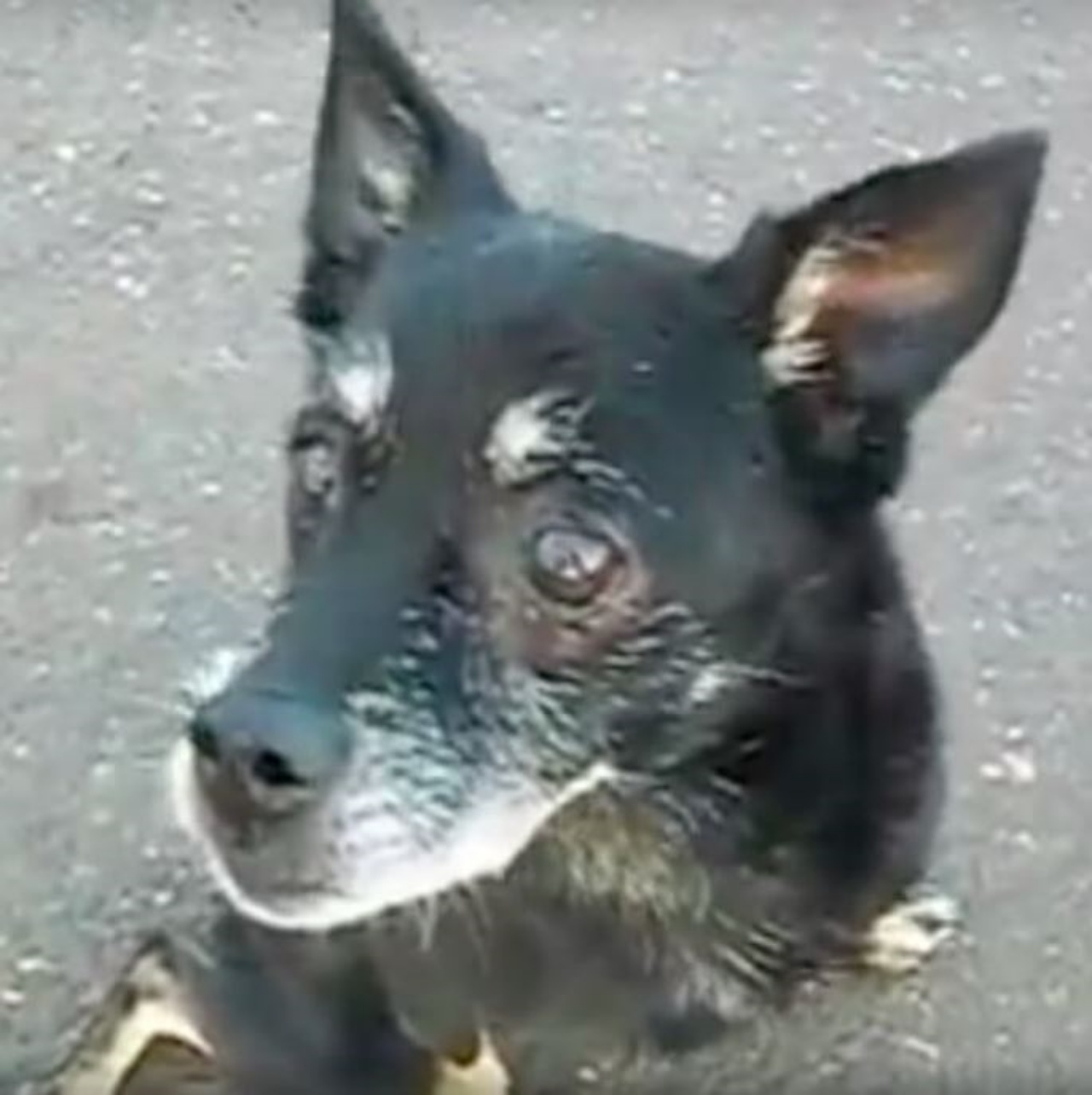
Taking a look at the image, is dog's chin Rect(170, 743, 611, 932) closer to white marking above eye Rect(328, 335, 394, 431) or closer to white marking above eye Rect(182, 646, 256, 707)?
white marking above eye Rect(182, 646, 256, 707)

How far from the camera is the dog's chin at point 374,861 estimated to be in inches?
108

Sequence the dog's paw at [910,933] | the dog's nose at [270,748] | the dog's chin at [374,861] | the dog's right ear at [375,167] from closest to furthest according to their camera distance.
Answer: the dog's nose at [270,748] < the dog's chin at [374,861] < the dog's right ear at [375,167] < the dog's paw at [910,933]

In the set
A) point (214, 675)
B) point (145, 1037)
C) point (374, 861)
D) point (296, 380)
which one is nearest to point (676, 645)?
point (374, 861)

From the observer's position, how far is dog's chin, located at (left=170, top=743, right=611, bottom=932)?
8.96ft

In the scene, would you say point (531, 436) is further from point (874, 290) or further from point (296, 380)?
point (296, 380)

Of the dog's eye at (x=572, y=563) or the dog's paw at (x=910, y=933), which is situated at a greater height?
the dog's eye at (x=572, y=563)

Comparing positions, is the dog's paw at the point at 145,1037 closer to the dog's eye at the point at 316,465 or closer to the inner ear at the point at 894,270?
the dog's eye at the point at 316,465

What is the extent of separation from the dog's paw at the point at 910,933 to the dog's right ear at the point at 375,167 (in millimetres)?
648

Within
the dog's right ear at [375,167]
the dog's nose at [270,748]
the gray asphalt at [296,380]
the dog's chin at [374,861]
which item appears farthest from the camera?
the gray asphalt at [296,380]

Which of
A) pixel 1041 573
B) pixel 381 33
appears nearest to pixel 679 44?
pixel 1041 573

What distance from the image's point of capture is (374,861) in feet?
8.96

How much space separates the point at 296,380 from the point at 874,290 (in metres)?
1.10

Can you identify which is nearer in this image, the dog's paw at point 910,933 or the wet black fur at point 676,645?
the wet black fur at point 676,645

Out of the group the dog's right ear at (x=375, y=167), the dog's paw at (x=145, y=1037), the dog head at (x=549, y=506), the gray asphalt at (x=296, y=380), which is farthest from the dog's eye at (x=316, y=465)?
the gray asphalt at (x=296, y=380)
